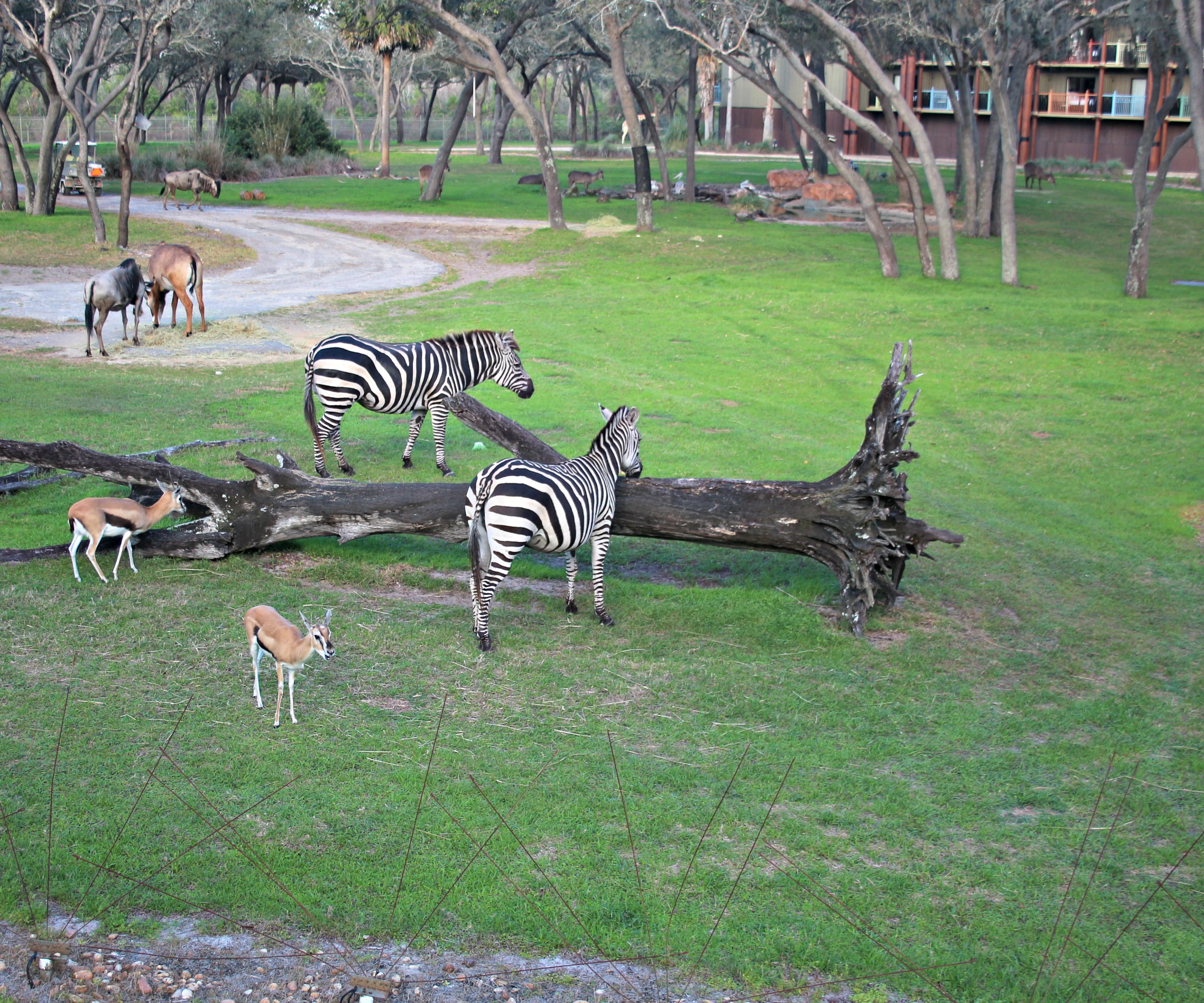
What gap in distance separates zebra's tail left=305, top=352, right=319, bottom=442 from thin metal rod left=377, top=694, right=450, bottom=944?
552cm

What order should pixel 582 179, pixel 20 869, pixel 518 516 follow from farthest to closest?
pixel 582 179
pixel 518 516
pixel 20 869

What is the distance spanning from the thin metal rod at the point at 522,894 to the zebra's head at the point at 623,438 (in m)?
3.89

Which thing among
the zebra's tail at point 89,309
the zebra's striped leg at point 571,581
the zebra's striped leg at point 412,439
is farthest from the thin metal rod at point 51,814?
the zebra's tail at point 89,309

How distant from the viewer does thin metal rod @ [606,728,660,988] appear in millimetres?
4895

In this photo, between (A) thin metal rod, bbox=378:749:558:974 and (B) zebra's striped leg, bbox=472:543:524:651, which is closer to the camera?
(A) thin metal rod, bbox=378:749:558:974

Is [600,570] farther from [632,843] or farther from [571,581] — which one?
[632,843]

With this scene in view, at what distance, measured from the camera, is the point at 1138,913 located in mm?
5125

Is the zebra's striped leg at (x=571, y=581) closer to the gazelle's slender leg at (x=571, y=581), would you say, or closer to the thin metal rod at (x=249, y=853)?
the gazelle's slender leg at (x=571, y=581)

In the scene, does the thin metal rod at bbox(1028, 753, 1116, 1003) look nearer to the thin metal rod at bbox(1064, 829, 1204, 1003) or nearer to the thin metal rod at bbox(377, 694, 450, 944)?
the thin metal rod at bbox(1064, 829, 1204, 1003)

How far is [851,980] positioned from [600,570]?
438 centimetres

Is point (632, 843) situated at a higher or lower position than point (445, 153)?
lower

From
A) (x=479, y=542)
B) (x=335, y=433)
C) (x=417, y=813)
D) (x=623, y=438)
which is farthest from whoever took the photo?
(x=335, y=433)

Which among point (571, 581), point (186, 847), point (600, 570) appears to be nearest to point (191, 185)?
point (571, 581)

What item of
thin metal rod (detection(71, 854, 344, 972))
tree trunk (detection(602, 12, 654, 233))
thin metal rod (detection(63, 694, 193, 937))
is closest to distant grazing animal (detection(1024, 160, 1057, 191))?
tree trunk (detection(602, 12, 654, 233))
